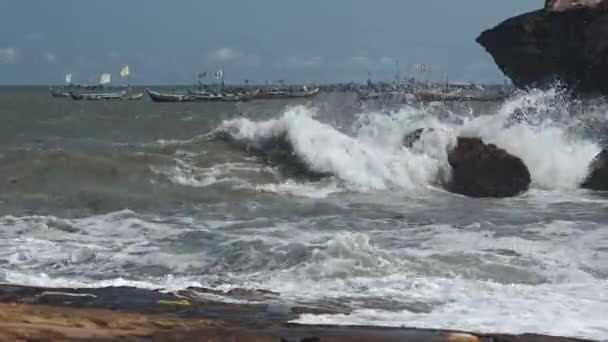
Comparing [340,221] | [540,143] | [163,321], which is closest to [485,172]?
[540,143]

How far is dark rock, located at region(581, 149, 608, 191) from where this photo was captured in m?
16.0

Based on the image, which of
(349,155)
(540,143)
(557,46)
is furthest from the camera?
(557,46)

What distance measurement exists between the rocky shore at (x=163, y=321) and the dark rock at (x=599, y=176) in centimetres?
1109

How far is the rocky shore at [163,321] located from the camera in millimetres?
5113

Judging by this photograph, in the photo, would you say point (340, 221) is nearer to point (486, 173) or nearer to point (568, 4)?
point (486, 173)

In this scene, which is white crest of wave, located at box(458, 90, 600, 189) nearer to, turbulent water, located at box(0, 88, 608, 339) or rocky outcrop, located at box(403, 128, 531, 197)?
turbulent water, located at box(0, 88, 608, 339)

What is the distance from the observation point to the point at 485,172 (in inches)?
591

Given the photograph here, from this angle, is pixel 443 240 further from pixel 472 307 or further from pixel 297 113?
pixel 297 113

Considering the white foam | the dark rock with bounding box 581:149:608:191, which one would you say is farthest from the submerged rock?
the white foam

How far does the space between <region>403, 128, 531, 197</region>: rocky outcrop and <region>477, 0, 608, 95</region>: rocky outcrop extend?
20765mm

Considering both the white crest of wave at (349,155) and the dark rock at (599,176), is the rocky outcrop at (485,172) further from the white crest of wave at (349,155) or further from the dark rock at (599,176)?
the dark rock at (599,176)

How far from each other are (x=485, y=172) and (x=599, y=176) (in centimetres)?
274

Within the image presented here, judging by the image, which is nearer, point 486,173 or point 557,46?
point 486,173

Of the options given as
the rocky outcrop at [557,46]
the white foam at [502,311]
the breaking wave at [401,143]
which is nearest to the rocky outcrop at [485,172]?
the breaking wave at [401,143]
